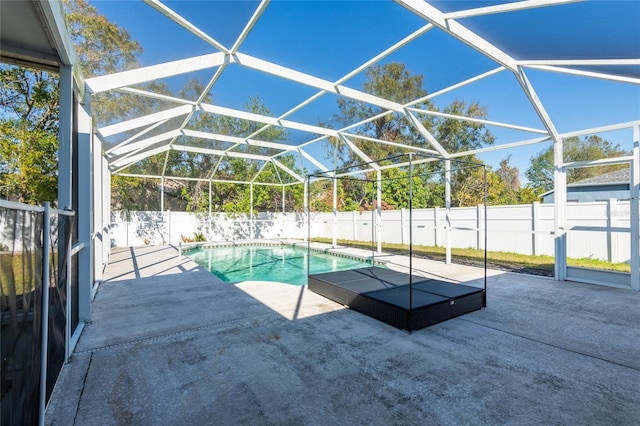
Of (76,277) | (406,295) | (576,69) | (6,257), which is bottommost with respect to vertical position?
(406,295)

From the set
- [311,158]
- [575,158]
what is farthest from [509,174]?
[311,158]

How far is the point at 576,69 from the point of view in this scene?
466cm

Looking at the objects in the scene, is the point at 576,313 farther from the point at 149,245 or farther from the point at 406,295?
the point at 149,245

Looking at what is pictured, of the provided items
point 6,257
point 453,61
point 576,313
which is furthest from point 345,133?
point 6,257

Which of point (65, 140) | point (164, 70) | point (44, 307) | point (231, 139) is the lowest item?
point (44, 307)

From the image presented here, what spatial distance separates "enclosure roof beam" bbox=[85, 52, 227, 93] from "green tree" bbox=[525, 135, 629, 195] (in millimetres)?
7180

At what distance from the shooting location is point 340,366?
270 centimetres

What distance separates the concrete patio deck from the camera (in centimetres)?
207

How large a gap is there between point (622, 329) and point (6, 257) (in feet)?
18.4

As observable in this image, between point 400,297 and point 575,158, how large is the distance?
9.20 m

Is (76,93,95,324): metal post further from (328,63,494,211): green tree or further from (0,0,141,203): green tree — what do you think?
(328,63,494,211): green tree

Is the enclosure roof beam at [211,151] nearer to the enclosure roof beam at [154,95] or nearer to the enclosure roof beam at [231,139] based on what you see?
the enclosure roof beam at [231,139]

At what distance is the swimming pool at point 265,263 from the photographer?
8516 millimetres

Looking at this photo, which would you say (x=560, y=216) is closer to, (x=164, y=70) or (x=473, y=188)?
(x=164, y=70)
